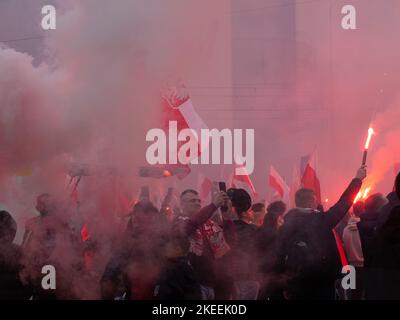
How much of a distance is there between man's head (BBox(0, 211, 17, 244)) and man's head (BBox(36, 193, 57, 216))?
210 millimetres

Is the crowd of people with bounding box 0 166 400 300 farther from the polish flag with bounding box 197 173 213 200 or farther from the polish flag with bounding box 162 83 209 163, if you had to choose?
the polish flag with bounding box 197 173 213 200

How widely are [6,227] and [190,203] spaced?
107 cm

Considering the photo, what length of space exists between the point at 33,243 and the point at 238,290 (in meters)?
1.24

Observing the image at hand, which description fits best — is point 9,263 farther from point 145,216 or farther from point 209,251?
point 209,251

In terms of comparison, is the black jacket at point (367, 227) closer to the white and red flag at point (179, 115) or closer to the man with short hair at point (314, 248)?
the man with short hair at point (314, 248)

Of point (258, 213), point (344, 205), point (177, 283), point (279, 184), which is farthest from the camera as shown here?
point (279, 184)

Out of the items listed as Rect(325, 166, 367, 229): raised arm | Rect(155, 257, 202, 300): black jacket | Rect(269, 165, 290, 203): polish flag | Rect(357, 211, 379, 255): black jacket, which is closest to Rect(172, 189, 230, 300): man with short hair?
Rect(155, 257, 202, 300): black jacket

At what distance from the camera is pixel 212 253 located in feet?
13.4

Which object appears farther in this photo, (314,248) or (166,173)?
(166,173)

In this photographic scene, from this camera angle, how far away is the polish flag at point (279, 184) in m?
6.20

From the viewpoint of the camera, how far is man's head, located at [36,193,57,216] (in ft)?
13.8

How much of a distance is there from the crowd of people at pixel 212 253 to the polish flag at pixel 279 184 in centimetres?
183

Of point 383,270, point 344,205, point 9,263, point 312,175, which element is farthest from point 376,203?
point 9,263

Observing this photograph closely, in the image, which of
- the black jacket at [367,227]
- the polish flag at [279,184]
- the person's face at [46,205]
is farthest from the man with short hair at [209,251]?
the polish flag at [279,184]
